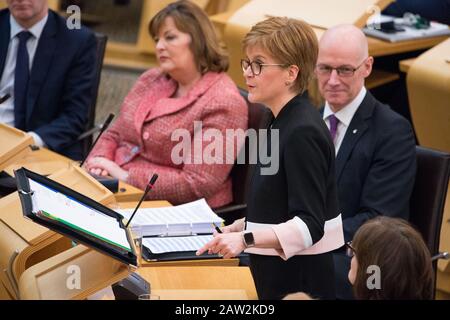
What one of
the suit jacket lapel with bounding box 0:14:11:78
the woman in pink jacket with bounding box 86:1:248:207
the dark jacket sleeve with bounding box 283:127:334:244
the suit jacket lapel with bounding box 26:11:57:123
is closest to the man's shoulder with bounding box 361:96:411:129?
the woman in pink jacket with bounding box 86:1:248:207

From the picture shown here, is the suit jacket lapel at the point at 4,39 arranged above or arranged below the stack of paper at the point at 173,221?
above

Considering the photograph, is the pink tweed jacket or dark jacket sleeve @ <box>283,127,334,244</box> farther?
the pink tweed jacket

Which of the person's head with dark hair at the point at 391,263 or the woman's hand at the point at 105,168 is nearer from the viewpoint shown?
the person's head with dark hair at the point at 391,263

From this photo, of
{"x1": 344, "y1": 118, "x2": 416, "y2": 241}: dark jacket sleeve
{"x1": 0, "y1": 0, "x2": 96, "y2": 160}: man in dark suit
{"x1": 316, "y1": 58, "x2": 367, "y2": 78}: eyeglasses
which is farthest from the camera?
{"x1": 0, "y1": 0, "x2": 96, "y2": 160}: man in dark suit

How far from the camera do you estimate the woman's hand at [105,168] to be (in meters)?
3.39

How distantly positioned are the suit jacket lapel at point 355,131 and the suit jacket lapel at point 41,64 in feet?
4.80

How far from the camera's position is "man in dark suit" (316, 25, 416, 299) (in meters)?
2.95

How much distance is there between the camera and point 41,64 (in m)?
3.82

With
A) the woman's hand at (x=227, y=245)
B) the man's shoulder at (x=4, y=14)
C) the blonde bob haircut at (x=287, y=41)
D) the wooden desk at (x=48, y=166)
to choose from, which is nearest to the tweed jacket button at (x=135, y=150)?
the wooden desk at (x=48, y=166)

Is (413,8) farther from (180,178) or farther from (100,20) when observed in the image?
(100,20)

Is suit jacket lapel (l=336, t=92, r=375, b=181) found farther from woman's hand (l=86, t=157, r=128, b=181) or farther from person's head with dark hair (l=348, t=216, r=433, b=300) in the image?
person's head with dark hair (l=348, t=216, r=433, b=300)

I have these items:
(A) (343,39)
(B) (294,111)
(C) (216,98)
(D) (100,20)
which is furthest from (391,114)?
(D) (100,20)

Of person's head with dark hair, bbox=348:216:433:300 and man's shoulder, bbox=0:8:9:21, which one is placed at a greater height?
man's shoulder, bbox=0:8:9:21

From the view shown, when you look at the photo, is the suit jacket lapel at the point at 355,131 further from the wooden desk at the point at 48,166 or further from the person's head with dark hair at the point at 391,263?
the person's head with dark hair at the point at 391,263
